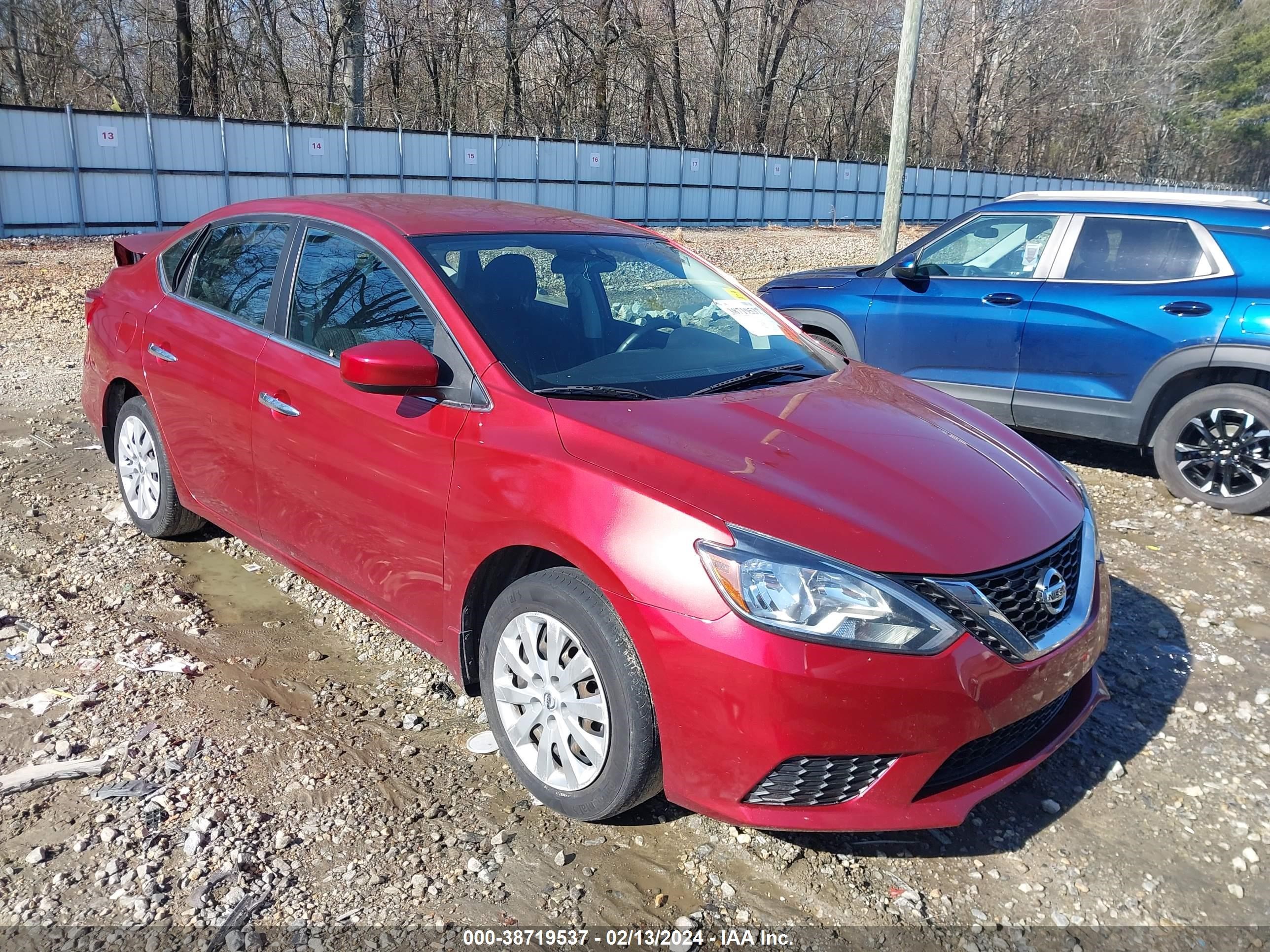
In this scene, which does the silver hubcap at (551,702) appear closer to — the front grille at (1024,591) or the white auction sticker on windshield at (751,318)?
the front grille at (1024,591)

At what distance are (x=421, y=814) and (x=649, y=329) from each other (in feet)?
6.14

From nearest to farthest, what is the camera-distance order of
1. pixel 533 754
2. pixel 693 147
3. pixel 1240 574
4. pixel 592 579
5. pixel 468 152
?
1. pixel 592 579
2. pixel 533 754
3. pixel 1240 574
4. pixel 468 152
5. pixel 693 147

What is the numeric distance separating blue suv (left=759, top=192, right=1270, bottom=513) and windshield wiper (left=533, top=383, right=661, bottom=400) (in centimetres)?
343

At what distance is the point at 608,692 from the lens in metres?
2.71

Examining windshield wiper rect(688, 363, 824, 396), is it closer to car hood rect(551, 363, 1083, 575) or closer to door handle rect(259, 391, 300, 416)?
car hood rect(551, 363, 1083, 575)

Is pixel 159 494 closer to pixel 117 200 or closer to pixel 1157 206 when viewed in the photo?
pixel 1157 206

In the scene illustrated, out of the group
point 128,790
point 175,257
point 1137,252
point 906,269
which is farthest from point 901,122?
point 128,790

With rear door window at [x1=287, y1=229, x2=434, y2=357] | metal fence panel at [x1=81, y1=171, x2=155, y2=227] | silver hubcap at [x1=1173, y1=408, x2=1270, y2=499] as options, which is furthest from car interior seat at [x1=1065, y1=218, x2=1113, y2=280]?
metal fence panel at [x1=81, y1=171, x2=155, y2=227]

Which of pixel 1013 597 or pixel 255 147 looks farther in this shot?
pixel 255 147

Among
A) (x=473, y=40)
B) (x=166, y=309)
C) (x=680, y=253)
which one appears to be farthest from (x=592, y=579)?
(x=473, y=40)

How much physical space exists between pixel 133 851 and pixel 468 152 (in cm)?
2515

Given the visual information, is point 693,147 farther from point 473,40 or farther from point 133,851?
point 133,851

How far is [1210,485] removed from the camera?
6.13 m

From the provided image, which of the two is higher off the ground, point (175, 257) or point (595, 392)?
point (175, 257)
